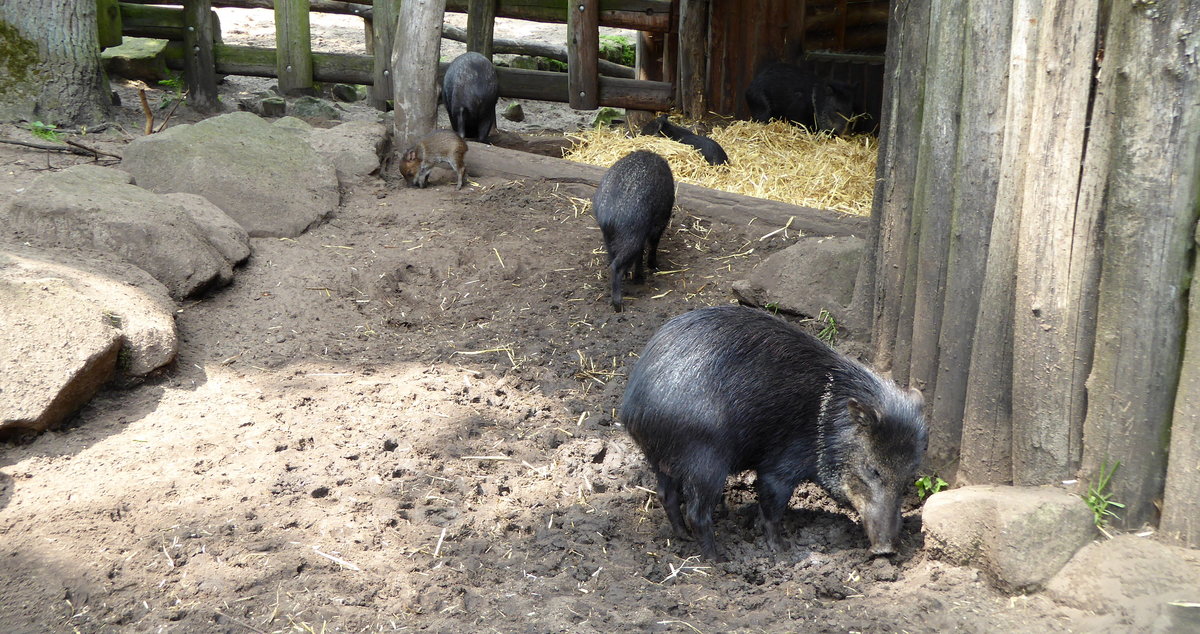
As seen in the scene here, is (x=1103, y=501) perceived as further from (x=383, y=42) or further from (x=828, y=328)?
(x=383, y=42)

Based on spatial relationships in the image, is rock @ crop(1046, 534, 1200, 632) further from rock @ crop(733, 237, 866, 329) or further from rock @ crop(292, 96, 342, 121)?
rock @ crop(292, 96, 342, 121)

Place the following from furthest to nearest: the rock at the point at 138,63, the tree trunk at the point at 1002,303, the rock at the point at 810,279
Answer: the rock at the point at 138,63 < the rock at the point at 810,279 < the tree trunk at the point at 1002,303

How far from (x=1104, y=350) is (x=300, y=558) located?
2762 millimetres

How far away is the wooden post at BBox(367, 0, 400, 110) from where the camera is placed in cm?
899

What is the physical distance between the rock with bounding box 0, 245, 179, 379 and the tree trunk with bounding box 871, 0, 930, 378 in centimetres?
335

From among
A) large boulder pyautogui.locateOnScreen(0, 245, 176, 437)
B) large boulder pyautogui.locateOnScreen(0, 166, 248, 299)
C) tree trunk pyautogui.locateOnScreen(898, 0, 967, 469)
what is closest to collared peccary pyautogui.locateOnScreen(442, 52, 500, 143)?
large boulder pyautogui.locateOnScreen(0, 166, 248, 299)

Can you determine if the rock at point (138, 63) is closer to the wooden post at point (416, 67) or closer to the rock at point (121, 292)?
the wooden post at point (416, 67)

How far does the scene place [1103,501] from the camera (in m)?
3.21

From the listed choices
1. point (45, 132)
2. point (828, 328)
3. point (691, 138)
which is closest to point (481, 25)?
point (691, 138)

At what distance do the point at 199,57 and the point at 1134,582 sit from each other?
9.94 metres

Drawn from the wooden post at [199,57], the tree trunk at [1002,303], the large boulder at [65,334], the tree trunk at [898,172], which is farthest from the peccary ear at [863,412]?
the wooden post at [199,57]

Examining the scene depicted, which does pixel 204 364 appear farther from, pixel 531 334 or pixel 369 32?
pixel 369 32

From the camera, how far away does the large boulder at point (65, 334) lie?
3.97 metres

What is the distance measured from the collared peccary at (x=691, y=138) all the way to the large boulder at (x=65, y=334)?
451 centimetres
